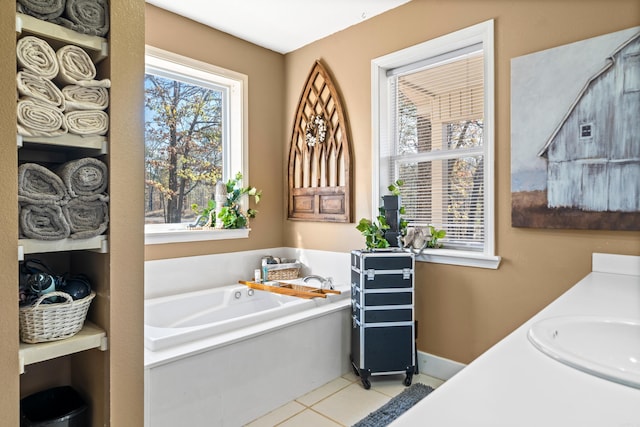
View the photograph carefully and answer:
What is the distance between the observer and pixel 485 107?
2.51m

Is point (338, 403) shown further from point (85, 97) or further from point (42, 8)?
point (42, 8)

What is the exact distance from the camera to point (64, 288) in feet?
5.11

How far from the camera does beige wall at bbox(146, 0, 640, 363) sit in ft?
7.17

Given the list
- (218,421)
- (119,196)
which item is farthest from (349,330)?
(119,196)

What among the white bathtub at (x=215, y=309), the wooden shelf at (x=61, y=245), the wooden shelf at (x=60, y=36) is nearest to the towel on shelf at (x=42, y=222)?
the wooden shelf at (x=61, y=245)

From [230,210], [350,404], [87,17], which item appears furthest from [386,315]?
[87,17]

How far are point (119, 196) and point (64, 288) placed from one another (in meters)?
0.41

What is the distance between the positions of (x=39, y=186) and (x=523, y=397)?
5.36ft

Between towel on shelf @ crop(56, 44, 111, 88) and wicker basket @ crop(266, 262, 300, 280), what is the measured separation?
2169 mm

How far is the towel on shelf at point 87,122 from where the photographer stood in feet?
4.90

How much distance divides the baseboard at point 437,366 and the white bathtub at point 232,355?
545 millimetres

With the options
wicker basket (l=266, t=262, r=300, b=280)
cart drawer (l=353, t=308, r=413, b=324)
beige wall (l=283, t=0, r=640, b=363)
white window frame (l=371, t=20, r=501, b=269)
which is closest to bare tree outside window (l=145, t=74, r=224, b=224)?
wicker basket (l=266, t=262, r=300, b=280)

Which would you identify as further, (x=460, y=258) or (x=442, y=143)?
(x=442, y=143)

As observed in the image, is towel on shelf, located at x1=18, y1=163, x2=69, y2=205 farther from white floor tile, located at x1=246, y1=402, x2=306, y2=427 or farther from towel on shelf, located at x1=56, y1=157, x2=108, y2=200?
white floor tile, located at x1=246, y1=402, x2=306, y2=427
